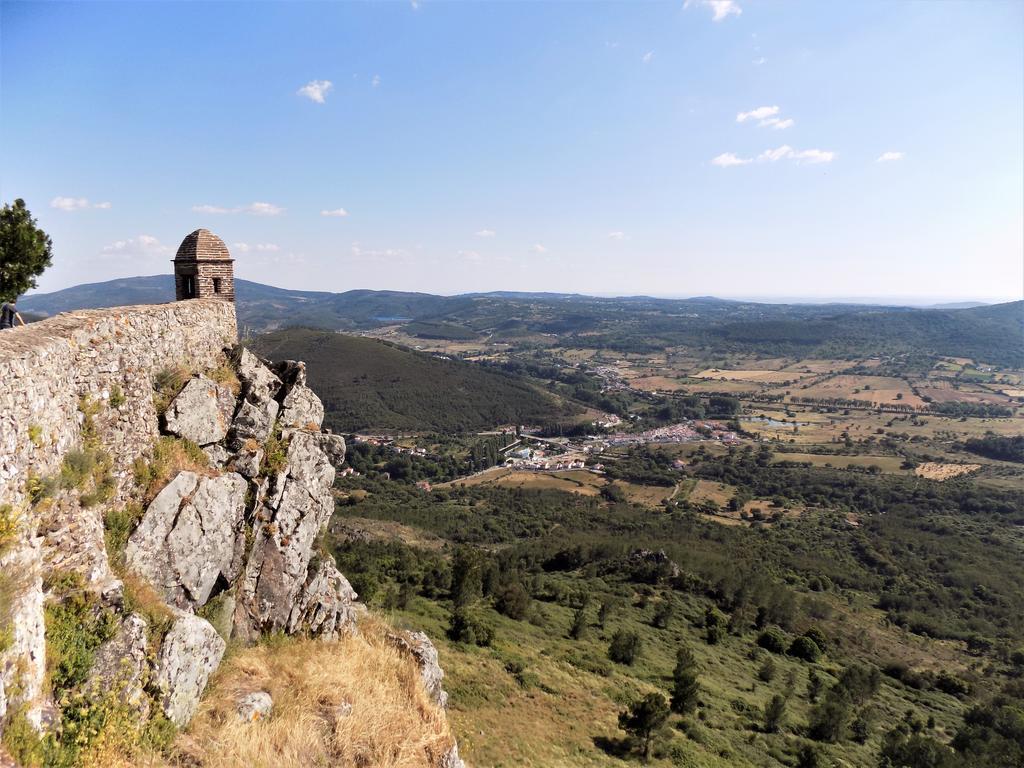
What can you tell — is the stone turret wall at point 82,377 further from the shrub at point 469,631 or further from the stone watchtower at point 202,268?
the shrub at point 469,631

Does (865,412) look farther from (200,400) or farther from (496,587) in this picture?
(200,400)

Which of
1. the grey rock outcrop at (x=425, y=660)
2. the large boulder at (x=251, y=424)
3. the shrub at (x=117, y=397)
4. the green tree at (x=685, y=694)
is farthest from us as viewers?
the green tree at (x=685, y=694)

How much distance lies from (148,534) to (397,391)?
158 metres

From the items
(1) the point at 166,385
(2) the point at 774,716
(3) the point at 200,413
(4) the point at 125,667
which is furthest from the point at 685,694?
(1) the point at 166,385

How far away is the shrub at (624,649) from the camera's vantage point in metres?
34.3

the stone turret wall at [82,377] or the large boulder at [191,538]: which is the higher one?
the stone turret wall at [82,377]

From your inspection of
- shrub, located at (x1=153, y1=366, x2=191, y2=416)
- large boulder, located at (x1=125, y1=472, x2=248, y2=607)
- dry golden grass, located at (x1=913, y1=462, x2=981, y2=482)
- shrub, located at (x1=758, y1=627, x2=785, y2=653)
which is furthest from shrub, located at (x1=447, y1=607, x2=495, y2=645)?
dry golden grass, located at (x1=913, y1=462, x2=981, y2=482)

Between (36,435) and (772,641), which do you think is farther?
(772,641)

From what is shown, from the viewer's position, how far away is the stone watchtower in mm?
15203

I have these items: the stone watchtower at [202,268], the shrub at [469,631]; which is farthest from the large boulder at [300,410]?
the shrub at [469,631]

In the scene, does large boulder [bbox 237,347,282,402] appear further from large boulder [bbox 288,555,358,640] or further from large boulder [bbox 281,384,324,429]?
large boulder [bbox 288,555,358,640]

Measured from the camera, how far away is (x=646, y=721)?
22266mm

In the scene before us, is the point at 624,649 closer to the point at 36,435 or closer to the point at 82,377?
the point at 82,377

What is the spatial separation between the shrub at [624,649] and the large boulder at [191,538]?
30634 mm
